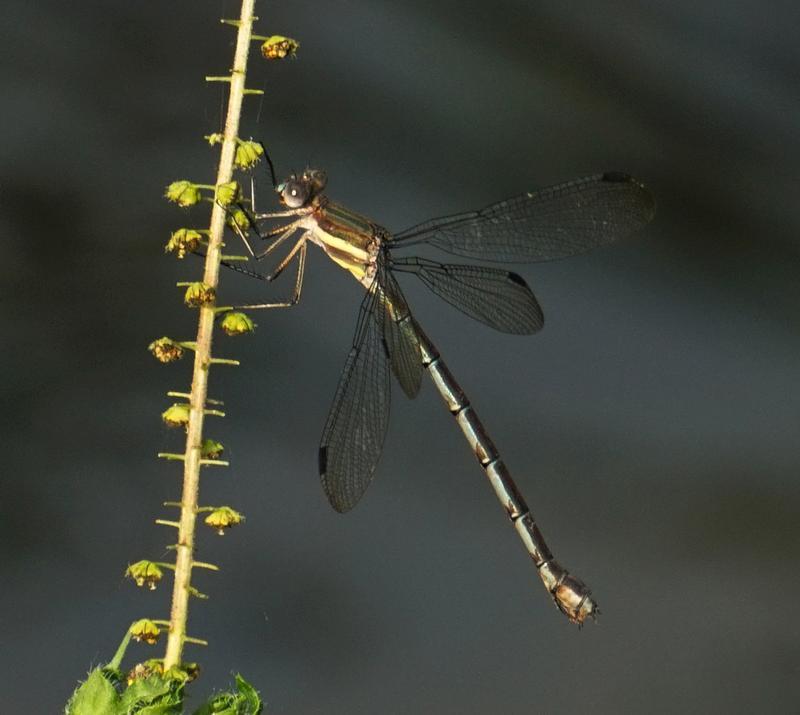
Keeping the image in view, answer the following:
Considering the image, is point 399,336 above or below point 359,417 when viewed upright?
above

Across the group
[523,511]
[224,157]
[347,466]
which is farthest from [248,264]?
[224,157]

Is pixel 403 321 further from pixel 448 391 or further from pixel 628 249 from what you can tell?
pixel 628 249

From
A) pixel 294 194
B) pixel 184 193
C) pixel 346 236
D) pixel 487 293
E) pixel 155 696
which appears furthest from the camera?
pixel 487 293

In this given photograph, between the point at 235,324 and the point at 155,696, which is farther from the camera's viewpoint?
the point at 235,324

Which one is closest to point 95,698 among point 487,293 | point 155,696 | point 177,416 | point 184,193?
point 155,696

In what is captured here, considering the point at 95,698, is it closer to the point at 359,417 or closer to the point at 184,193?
the point at 184,193

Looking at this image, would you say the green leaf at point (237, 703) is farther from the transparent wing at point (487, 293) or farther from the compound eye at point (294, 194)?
the transparent wing at point (487, 293)

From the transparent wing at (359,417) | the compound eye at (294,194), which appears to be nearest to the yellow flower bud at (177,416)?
the transparent wing at (359,417)
